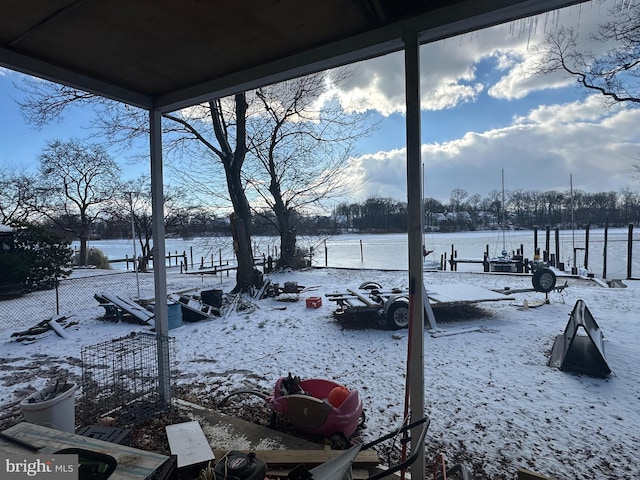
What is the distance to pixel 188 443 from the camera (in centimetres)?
241

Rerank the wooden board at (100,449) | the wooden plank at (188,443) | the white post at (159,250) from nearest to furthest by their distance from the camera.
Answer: the wooden board at (100,449) → the wooden plank at (188,443) → the white post at (159,250)

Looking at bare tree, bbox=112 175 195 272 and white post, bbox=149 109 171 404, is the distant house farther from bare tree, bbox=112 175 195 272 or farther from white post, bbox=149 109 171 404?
white post, bbox=149 109 171 404

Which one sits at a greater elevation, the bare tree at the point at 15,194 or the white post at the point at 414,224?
the bare tree at the point at 15,194

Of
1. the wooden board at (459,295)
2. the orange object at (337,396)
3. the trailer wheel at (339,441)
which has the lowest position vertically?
the trailer wheel at (339,441)

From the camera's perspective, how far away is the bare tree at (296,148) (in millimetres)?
11367

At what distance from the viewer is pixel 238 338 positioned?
227 inches

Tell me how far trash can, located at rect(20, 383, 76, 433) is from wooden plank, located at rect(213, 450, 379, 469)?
1.19 meters

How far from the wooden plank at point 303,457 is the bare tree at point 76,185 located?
2051 cm

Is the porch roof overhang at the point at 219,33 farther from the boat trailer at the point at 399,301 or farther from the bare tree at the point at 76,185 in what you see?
the bare tree at the point at 76,185

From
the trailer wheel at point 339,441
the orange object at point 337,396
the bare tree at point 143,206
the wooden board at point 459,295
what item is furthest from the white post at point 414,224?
the bare tree at point 143,206

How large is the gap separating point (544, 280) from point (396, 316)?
3.90 meters

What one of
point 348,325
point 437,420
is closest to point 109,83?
point 437,420

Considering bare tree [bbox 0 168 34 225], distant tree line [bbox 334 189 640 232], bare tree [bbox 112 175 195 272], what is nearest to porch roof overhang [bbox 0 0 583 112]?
distant tree line [bbox 334 189 640 232]

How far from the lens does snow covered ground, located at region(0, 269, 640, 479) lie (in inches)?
103
